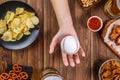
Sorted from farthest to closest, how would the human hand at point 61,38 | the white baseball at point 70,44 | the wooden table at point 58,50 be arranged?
the wooden table at point 58,50
the human hand at point 61,38
the white baseball at point 70,44

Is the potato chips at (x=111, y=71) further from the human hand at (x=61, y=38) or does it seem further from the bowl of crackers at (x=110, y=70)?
the human hand at (x=61, y=38)

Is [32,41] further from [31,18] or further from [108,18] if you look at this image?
[108,18]

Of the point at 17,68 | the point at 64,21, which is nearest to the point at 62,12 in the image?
the point at 64,21

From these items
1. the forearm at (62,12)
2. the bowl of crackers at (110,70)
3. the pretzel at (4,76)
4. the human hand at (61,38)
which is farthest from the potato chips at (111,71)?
the pretzel at (4,76)

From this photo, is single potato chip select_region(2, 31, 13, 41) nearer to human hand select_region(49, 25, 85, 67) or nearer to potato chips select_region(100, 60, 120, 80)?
human hand select_region(49, 25, 85, 67)

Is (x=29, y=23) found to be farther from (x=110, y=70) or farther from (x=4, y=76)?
(x=110, y=70)

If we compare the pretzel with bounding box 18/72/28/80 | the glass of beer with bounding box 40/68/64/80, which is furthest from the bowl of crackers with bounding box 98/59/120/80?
the pretzel with bounding box 18/72/28/80

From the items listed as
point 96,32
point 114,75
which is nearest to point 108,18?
point 96,32
